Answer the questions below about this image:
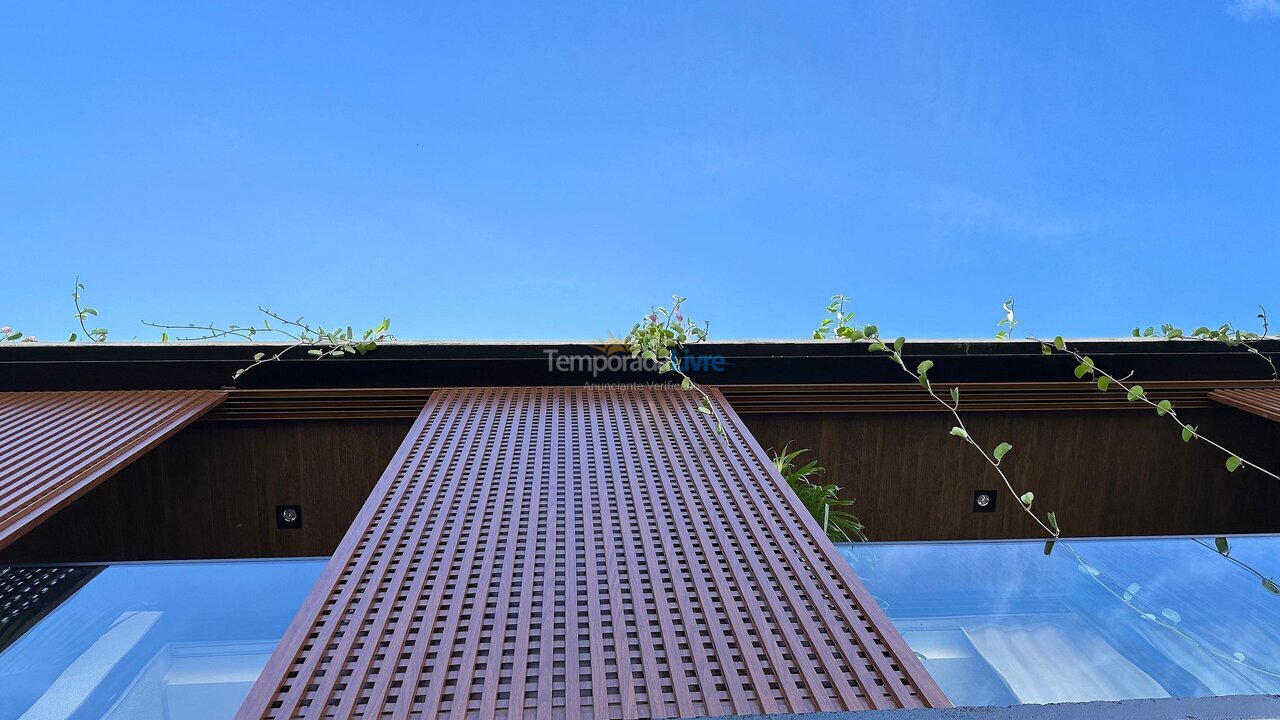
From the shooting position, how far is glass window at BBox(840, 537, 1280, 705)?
114cm

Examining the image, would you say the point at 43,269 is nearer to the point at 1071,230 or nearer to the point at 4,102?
the point at 4,102

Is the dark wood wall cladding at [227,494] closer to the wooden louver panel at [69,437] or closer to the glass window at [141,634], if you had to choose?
the wooden louver panel at [69,437]

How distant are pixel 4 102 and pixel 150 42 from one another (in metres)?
1.34

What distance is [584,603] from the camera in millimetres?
1379

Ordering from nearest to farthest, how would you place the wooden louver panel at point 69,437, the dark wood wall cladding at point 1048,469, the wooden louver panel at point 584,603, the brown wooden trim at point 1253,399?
the wooden louver panel at point 584,603 < the wooden louver panel at point 69,437 < the brown wooden trim at point 1253,399 < the dark wood wall cladding at point 1048,469

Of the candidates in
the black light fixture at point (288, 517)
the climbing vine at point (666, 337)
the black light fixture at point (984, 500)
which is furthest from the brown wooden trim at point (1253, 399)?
the black light fixture at point (288, 517)

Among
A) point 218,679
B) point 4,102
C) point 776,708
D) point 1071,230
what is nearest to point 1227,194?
point 1071,230

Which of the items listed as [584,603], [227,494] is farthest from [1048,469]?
[227,494]

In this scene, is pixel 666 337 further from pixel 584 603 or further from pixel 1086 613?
pixel 1086 613

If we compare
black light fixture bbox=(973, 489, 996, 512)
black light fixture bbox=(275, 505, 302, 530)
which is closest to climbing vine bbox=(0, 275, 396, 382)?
black light fixture bbox=(275, 505, 302, 530)

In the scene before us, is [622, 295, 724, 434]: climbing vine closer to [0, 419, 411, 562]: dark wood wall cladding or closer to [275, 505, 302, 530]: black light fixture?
[0, 419, 411, 562]: dark wood wall cladding

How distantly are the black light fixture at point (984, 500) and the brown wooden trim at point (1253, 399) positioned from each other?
94 cm

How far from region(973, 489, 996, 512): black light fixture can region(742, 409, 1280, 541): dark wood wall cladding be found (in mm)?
22

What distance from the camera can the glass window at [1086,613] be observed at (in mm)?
1142
